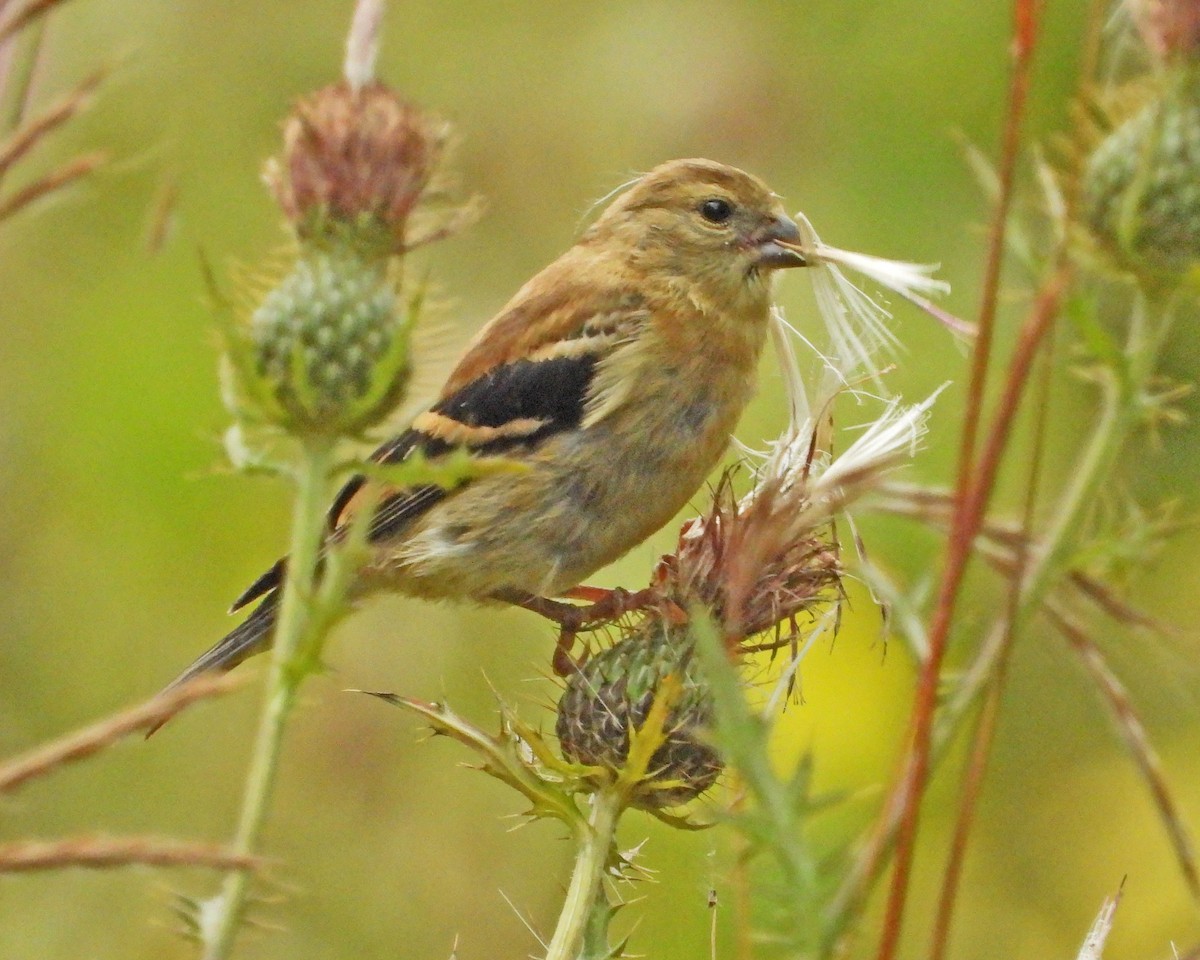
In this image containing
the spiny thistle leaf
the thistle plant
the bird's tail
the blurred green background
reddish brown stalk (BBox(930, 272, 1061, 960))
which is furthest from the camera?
the blurred green background

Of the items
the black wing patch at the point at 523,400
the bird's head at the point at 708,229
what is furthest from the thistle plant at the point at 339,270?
the bird's head at the point at 708,229

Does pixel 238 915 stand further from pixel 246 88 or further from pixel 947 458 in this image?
pixel 246 88

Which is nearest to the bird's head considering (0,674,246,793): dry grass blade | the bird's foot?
the bird's foot

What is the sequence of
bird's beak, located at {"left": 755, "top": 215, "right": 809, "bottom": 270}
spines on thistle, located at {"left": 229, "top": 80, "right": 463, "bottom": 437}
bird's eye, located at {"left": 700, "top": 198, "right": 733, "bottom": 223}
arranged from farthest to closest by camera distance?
bird's eye, located at {"left": 700, "top": 198, "right": 733, "bottom": 223} < bird's beak, located at {"left": 755, "top": 215, "right": 809, "bottom": 270} < spines on thistle, located at {"left": 229, "top": 80, "right": 463, "bottom": 437}

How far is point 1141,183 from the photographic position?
1641 millimetres

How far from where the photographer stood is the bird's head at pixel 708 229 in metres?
4.04

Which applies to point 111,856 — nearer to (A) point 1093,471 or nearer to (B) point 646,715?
(A) point 1093,471

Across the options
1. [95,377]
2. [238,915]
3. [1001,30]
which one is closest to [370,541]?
[95,377]

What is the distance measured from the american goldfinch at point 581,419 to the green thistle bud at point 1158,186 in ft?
5.74

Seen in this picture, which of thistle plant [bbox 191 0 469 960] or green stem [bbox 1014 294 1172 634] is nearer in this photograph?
green stem [bbox 1014 294 1172 634]

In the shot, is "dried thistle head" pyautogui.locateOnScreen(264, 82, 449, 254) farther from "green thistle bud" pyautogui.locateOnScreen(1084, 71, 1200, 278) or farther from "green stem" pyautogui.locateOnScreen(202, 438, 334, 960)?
"green thistle bud" pyautogui.locateOnScreen(1084, 71, 1200, 278)

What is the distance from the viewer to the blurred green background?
4.31 metres

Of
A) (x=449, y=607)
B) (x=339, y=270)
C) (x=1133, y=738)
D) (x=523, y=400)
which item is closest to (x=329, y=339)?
(x=339, y=270)

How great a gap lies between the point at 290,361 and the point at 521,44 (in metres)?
4.04
